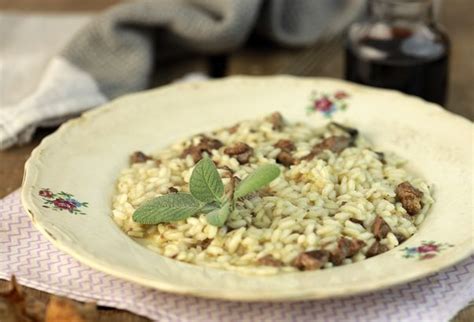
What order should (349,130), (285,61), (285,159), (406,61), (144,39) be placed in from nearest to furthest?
(285,159), (349,130), (406,61), (144,39), (285,61)

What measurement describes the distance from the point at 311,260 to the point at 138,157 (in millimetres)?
675

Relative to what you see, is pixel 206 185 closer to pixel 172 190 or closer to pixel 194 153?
pixel 172 190

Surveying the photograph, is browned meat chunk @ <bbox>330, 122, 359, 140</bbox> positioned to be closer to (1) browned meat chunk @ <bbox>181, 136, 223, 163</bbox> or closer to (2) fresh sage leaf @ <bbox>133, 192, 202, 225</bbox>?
(1) browned meat chunk @ <bbox>181, 136, 223, 163</bbox>

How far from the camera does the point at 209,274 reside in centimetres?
162

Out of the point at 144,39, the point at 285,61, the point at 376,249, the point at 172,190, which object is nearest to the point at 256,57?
the point at 285,61

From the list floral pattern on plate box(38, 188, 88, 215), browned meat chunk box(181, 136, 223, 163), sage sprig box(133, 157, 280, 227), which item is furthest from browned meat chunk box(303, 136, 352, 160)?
floral pattern on plate box(38, 188, 88, 215)

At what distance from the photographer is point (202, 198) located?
69.7 inches

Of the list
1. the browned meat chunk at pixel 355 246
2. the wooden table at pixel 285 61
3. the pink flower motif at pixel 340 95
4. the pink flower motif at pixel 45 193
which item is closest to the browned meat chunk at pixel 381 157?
the pink flower motif at pixel 340 95

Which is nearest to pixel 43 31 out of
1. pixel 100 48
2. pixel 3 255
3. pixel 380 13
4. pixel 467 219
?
pixel 100 48

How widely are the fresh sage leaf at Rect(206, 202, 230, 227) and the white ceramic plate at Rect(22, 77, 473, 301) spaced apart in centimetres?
11

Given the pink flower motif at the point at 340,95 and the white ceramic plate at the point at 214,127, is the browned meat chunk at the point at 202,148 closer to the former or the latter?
the white ceramic plate at the point at 214,127

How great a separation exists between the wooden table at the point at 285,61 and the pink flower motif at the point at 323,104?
519mm

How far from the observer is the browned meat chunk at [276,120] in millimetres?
2244

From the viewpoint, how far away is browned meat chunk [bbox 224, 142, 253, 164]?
203 cm
